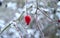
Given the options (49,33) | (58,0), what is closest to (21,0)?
(49,33)

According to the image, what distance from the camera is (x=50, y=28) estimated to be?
3.23 m

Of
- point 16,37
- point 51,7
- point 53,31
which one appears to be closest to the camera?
point 16,37

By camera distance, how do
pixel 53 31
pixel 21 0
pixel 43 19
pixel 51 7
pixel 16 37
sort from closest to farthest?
pixel 16 37 → pixel 51 7 → pixel 43 19 → pixel 53 31 → pixel 21 0

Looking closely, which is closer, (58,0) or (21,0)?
(58,0)

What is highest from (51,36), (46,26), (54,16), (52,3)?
(52,3)

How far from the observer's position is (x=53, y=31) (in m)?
3.21

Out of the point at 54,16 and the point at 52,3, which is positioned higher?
the point at 52,3

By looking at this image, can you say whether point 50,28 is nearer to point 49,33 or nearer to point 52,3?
point 49,33

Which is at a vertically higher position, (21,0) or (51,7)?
(51,7)

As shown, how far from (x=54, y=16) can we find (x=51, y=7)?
183 mm

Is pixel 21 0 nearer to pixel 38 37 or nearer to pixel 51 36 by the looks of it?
pixel 51 36

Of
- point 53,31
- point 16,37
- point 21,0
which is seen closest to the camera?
point 16,37

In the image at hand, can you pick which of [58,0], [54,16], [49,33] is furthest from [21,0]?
[58,0]

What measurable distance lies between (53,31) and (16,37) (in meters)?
0.98
